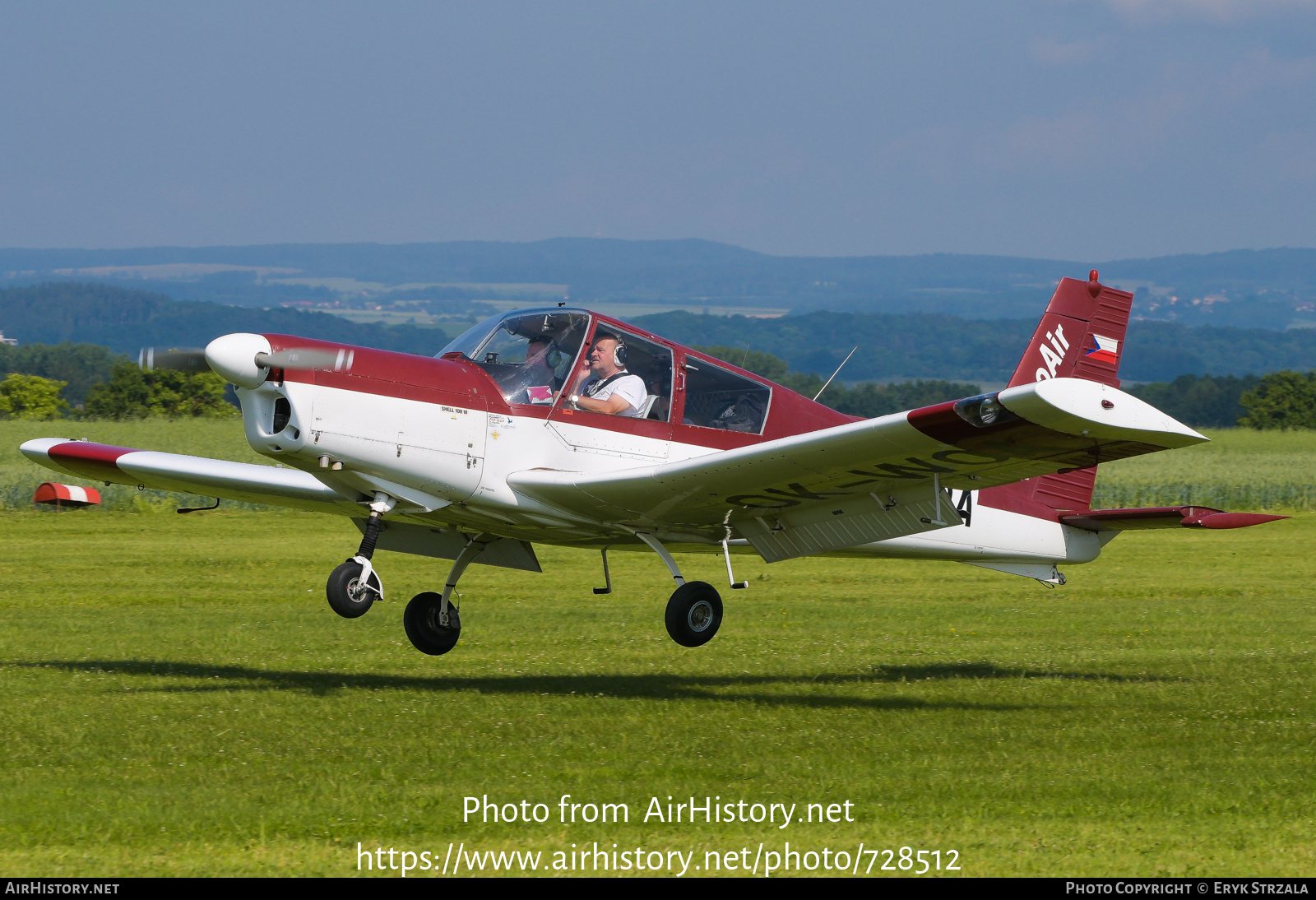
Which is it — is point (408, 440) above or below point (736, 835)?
above

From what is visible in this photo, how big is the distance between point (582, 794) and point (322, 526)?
2351 cm

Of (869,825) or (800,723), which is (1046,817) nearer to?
(869,825)

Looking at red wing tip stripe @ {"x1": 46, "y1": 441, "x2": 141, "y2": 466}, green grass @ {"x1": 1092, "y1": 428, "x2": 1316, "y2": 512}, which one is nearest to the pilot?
red wing tip stripe @ {"x1": 46, "y1": 441, "x2": 141, "y2": 466}

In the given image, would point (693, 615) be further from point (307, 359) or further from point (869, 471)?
point (307, 359)

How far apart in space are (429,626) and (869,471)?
4136mm

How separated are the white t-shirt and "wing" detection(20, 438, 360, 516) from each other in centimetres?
199

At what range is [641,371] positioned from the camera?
9.84 metres

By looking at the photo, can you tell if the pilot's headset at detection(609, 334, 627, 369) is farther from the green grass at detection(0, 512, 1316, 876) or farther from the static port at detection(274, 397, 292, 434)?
the green grass at detection(0, 512, 1316, 876)

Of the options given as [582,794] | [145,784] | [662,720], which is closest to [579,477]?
[662,720]

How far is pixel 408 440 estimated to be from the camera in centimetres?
902

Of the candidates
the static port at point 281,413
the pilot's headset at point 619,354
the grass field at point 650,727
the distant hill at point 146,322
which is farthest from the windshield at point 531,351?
the distant hill at point 146,322

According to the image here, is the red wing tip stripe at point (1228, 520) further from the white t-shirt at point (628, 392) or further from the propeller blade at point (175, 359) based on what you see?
the propeller blade at point (175, 359)

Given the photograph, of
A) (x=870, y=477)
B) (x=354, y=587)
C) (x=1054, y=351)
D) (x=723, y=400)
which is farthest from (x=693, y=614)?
(x=1054, y=351)

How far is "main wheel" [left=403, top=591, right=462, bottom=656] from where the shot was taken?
11.0m
